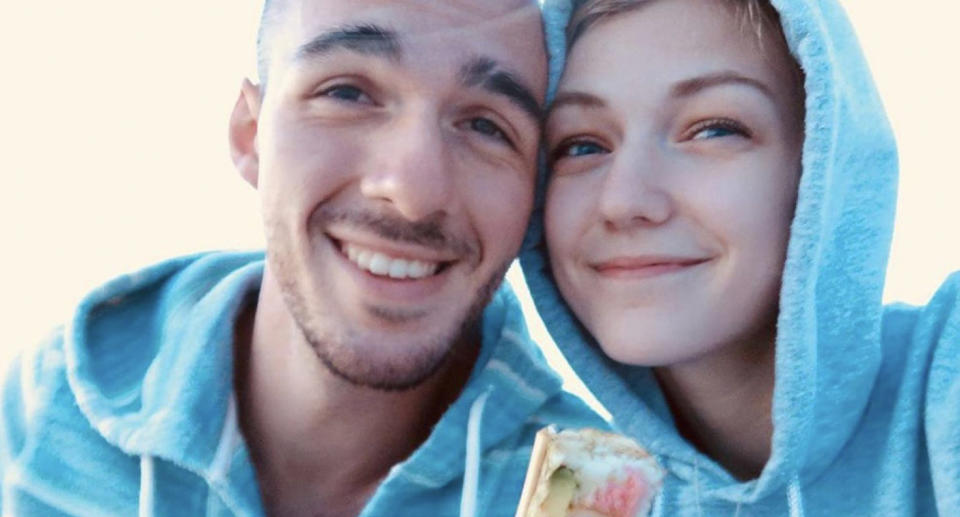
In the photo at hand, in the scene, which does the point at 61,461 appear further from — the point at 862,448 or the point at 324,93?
the point at 862,448

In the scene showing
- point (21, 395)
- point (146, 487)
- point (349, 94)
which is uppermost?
point (349, 94)

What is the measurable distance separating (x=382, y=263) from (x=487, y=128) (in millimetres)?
235

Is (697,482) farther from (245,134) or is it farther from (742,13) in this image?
(245,134)

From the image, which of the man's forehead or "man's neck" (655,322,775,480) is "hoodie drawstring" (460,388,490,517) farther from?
the man's forehead

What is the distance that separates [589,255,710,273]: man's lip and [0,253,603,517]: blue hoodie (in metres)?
0.34

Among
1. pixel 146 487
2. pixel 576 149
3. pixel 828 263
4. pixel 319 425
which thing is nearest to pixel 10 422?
pixel 146 487

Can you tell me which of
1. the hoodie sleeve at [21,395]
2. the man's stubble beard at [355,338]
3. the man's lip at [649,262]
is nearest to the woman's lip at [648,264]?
the man's lip at [649,262]

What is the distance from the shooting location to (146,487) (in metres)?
1.62

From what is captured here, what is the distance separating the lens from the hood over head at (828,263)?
53.4 inches

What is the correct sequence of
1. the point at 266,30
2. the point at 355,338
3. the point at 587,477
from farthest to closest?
1. the point at 266,30
2. the point at 355,338
3. the point at 587,477

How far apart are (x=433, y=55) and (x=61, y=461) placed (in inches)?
30.4

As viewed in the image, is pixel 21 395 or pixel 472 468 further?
pixel 21 395

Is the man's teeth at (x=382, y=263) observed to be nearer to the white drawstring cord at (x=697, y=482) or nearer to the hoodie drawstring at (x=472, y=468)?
the hoodie drawstring at (x=472, y=468)

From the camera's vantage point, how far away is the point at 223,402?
67.3 inches
